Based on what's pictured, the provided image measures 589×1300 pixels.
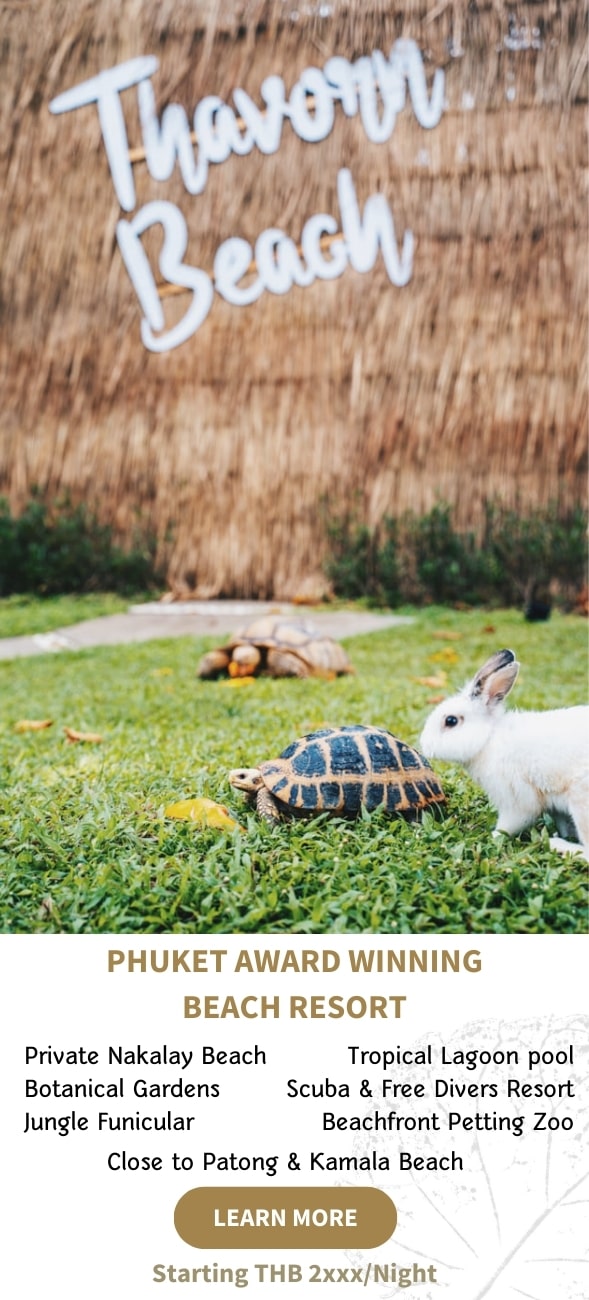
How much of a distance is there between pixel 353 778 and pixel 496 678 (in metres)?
0.29

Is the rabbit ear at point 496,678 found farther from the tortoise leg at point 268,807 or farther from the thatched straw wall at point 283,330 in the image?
the thatched straw wall at point 283,330

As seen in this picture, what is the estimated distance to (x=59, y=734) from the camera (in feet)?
8.80

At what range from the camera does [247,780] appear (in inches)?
67.4

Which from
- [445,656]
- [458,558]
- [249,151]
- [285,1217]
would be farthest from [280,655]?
[249,151]

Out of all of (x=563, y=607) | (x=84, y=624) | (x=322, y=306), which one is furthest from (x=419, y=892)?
(x=322, y=306)

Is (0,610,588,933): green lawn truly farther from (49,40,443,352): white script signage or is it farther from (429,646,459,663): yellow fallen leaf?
(49,40,443,352): white script signage

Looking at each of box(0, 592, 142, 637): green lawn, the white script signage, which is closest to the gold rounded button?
box(0, 592, 142, 637): green lawn

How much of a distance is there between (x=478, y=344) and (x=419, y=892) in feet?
16.8

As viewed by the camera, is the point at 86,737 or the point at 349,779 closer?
the point at 349,779

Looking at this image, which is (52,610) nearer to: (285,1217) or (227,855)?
(227,855)

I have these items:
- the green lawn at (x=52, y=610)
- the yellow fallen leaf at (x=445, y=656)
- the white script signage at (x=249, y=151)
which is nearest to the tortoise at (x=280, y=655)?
the yellow fallen leaf at (x=445, y=656)

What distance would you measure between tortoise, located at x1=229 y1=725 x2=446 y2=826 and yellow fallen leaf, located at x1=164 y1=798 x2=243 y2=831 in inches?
2.5

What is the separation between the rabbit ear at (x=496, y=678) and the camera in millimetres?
1533

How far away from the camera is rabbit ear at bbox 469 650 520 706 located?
1533 mm
